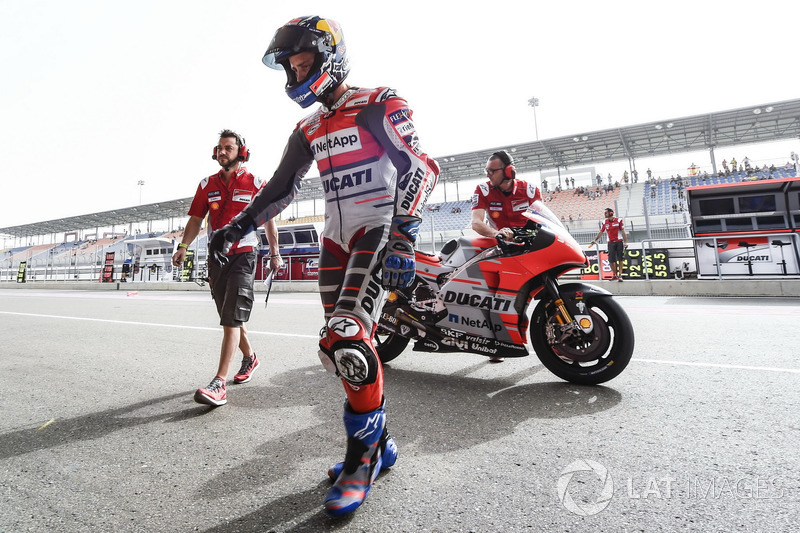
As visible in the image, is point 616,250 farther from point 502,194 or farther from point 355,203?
point 355,203

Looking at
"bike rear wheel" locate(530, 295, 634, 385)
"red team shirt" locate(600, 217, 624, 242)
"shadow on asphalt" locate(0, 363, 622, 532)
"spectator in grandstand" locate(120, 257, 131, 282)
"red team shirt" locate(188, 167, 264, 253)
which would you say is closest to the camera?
"shadow on asphalt" locate(0, 363, 622, 532)

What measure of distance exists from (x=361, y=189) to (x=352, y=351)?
2.37ft

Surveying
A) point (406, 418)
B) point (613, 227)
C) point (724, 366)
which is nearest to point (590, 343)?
point (724, 366)

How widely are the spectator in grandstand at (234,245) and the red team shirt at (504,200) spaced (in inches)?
89.5

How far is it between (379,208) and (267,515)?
122 cm

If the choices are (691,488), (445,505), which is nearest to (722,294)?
(691,488)

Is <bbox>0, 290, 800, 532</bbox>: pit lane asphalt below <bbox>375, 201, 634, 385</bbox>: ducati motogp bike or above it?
below

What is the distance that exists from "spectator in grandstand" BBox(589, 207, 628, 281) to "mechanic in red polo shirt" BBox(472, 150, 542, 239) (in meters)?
7.20

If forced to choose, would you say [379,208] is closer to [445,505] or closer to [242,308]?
[445,505]

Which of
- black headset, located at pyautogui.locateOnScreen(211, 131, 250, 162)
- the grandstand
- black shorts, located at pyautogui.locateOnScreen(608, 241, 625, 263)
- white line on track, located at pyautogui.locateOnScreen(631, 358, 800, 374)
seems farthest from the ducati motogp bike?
the grandstand

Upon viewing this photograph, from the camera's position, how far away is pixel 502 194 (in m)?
4.44

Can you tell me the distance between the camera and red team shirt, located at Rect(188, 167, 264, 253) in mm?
3178

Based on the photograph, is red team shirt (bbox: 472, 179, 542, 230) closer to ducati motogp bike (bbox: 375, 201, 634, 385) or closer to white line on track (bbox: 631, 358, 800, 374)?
ducati motogp bike (bbox: 375, 201, 634, 385)

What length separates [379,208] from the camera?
1.81 metres
